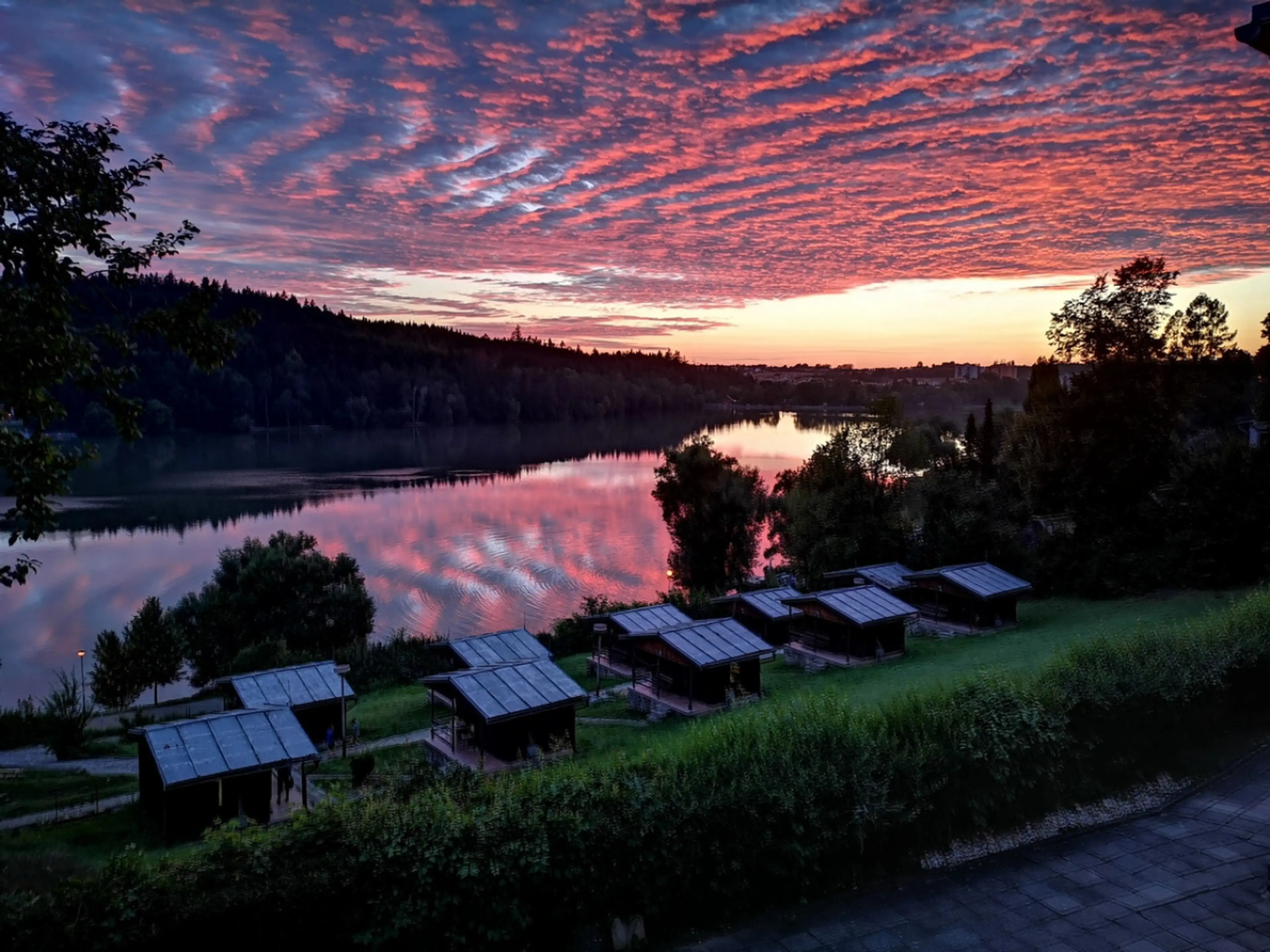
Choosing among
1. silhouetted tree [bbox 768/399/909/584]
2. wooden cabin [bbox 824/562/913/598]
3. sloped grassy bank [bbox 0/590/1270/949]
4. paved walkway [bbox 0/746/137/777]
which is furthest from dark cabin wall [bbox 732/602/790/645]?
paved walkway [bbox 0/746/137/777]

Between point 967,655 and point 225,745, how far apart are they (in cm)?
1998

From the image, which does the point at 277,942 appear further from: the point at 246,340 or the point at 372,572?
the point at 372,572

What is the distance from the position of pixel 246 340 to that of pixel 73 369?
204cm

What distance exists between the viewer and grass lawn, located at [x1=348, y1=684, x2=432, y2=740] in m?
25.1

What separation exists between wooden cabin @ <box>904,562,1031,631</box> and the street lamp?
2255cm

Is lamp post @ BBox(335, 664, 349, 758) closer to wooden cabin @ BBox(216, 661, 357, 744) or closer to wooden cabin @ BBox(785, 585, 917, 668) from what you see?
wooden cabin @ BBox(216, 661, 357, 744)

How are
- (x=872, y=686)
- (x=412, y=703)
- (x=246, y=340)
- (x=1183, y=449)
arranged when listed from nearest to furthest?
(x=246, y=340) < (x=872, y=686) < (x=412, y=703) < (x=1183, y=449)

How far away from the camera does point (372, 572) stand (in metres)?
53.8

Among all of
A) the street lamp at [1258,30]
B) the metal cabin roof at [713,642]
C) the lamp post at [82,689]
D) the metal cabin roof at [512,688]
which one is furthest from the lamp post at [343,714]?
the street lamp at [1258,30]

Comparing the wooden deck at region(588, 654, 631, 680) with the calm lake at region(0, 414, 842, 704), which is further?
the calm lake at region(0, 414, 842, 704)

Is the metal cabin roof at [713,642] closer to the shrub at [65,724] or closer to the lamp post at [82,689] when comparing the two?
the shrub at [65,724]

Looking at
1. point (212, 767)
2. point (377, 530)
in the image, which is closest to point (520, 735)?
point (212, 767)

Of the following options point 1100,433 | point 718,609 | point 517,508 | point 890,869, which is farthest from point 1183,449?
point 517,508

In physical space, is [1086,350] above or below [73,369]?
above
